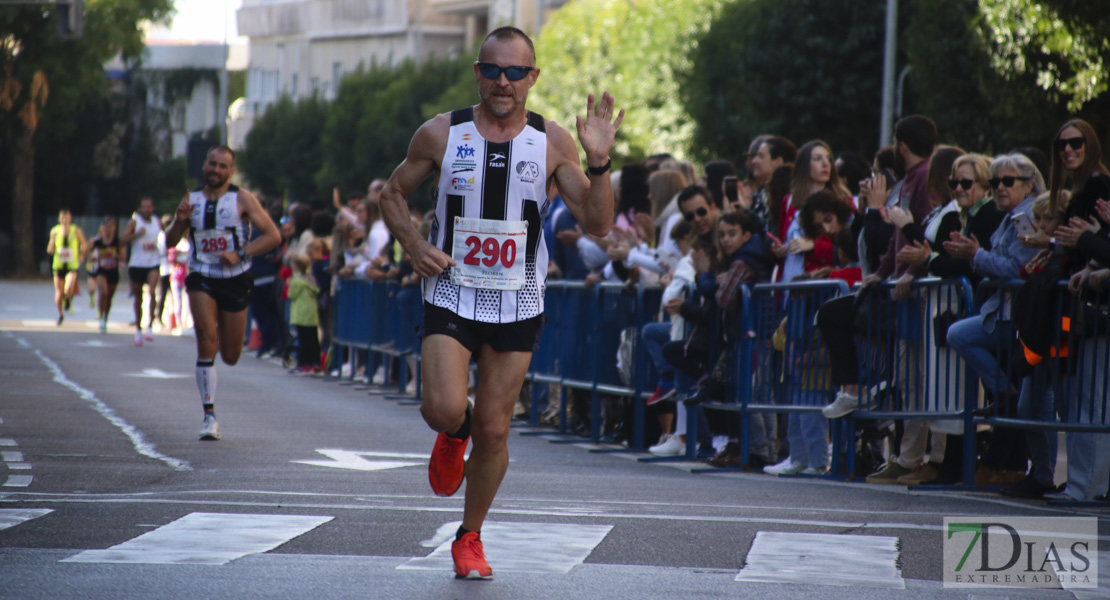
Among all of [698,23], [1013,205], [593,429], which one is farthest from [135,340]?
[698,23]

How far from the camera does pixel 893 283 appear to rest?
10.5 meters

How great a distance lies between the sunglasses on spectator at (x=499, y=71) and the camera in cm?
690

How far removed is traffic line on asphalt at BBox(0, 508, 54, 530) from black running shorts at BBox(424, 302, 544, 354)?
7.24 feet

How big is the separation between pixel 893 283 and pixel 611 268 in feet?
12.2

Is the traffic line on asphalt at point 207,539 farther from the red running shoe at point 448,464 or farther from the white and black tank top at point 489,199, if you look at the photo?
the white and black tank top at point 489,199

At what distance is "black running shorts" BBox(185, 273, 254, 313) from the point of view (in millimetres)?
12891

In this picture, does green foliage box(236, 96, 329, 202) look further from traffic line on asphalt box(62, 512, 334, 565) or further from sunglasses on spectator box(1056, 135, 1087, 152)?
traffic line on asphalt box(62, 512, 334, 565)

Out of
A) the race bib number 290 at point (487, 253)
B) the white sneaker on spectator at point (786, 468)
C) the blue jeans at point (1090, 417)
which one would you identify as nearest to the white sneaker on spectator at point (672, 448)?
the white sneaker on spectator at point (786, 468)

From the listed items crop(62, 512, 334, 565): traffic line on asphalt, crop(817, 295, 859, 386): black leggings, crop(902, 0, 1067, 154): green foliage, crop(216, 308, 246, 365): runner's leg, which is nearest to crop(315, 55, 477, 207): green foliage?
crop(902, 0, 1067, 154): green foliage

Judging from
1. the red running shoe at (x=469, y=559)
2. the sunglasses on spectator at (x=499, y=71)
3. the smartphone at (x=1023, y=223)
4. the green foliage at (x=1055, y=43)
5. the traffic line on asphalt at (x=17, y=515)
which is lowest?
the traffic line on asphalt at (x=17, y=515)

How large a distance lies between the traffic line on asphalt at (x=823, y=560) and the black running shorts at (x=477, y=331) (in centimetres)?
124

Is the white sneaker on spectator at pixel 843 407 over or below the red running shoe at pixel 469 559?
over

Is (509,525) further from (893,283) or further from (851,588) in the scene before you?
(893,283)

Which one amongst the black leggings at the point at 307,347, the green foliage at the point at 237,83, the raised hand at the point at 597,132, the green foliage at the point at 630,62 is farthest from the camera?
the green foliage at the point at 237,83
